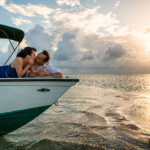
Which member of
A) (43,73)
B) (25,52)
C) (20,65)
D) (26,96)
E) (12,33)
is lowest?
(26,96)

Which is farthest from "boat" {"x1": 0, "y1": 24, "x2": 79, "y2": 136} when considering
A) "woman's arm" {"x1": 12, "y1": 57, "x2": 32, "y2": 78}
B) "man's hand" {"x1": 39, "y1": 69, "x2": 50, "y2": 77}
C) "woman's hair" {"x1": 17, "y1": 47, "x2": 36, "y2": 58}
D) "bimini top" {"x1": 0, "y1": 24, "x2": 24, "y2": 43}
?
"woman's hair" {"x1": 17, "y1": 47, "x2": 36, "y2": 58}

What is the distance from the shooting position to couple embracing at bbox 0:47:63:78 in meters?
4.12

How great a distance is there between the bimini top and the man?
0.99 meters

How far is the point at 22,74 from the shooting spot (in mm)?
4152

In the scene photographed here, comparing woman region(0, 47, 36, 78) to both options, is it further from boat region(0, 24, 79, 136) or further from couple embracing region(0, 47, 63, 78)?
boat region(0, 24, 79, 136)

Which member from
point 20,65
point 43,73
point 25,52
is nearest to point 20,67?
point 20,65

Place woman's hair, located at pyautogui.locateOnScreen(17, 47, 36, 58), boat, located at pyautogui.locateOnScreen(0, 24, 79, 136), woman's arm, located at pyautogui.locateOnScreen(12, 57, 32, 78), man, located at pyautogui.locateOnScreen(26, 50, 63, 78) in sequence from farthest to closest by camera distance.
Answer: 1. man, located at pyautogui.locateOnScreen(26, 50, 63, 78)
2. woman's hair, located at pyautogui.locateOnScreen(17, 47, 36, 58)
3. woman's arm, located at pyautogui.locateOnScreen(12, 57, 32, 78)
4. boat, located at pyautogui.locateOnScreen(0, 24, 79, 136)

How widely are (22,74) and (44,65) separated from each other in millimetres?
763

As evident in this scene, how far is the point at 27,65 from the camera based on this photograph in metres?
4.20

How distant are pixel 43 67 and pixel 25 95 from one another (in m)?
0.99

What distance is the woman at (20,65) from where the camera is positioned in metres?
4.11

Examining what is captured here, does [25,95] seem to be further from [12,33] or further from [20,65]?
[12,33]

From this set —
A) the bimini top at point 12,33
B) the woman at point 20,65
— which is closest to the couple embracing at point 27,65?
the woman at point 20,65

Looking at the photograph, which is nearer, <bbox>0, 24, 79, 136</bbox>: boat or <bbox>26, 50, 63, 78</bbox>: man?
<bbox>0, 24, 79, 136</bbox>: boat
